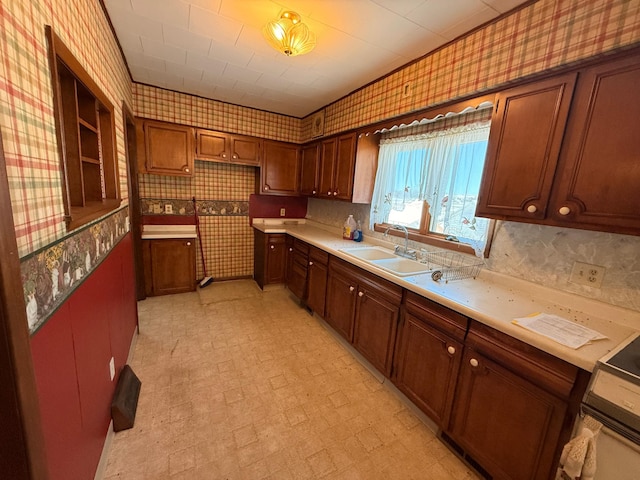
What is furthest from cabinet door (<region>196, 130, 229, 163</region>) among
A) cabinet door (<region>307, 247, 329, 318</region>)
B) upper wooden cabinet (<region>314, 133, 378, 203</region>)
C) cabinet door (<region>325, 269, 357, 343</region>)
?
cabinet door (<region>325, 269, 357, 343</region>)

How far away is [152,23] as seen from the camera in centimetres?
182

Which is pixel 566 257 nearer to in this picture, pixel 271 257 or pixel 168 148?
pixel 271 257

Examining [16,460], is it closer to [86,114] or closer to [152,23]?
[86,114]

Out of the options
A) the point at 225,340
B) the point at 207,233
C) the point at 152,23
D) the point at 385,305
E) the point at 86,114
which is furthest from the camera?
the point at 207,233

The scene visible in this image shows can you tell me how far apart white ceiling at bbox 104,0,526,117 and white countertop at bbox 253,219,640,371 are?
5.24 feet

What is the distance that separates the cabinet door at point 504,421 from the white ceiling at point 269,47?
194 centimetres

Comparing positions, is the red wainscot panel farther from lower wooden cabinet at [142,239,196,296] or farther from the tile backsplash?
the tile backsplash

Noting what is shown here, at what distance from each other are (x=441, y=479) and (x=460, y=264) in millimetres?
1328

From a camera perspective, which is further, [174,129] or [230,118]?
[230,118]

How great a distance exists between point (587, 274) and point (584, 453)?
2.91ft

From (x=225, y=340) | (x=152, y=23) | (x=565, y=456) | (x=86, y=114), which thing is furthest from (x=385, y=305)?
(x=152, y=23)

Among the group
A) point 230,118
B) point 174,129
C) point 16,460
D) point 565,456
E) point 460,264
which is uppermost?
point 230,118

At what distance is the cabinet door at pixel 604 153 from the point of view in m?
1.08

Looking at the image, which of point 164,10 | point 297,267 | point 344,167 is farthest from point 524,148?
point 297,267
